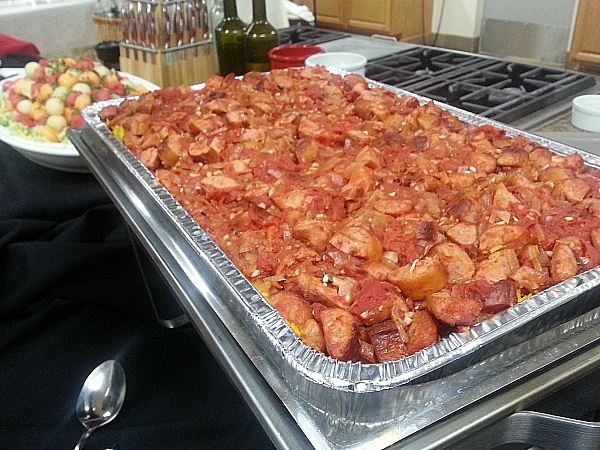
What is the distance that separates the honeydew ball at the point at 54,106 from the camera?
1.60 m

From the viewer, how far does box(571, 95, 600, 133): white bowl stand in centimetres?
150

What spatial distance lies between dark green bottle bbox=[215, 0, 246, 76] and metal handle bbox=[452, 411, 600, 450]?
5.11ft

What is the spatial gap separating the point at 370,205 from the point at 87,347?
67 cm

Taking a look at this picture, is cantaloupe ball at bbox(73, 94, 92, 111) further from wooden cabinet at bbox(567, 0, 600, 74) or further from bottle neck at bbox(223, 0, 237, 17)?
wooden cabinet at bbox(567, 0, 600, 74)

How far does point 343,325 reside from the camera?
2.14 feet

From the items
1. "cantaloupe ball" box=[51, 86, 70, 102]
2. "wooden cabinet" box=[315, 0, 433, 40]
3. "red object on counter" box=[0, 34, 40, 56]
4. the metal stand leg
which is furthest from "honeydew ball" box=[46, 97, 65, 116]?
"wooden cabinet" box=[315, 0, 433, 40]

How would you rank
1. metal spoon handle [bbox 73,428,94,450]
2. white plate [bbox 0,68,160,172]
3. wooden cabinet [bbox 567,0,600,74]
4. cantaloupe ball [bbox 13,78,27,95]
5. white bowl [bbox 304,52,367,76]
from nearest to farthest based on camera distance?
1. metal spoon handle [bbox 73,428,94,450]
2. white plate [bbox 0,68,160,172]
3. cantaloupe ball [bbox 13,78,27,95]
4. white bowl [bbox 304,52,367,76]
5. wooden cabinet [bbox 567,0,600,74]

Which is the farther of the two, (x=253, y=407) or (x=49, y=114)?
(x=49, y=114)

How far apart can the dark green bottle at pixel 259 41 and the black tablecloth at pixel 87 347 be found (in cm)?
81

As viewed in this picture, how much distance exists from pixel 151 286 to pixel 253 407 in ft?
2.40

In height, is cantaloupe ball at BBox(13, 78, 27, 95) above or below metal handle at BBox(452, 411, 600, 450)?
above

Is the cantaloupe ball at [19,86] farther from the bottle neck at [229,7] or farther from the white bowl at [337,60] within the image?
the white bowl at [337,60]

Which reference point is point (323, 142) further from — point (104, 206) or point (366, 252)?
point (104, 206)

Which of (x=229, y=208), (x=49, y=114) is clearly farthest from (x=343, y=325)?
(x=49, y=114)
